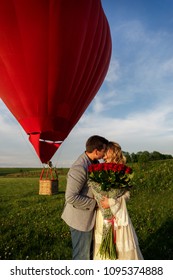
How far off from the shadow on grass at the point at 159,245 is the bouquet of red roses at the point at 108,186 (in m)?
2.02

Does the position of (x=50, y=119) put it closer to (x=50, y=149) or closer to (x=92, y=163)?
(x=50, y=149)

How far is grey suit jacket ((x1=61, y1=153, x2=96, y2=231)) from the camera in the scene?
4.76 meters

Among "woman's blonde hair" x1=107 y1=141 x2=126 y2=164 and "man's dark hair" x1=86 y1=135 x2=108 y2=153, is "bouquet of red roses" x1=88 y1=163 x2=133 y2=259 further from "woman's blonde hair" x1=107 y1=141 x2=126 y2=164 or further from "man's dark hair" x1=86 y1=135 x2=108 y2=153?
"man's dark hair" x1=86 y1=135 x2=108 y2=153

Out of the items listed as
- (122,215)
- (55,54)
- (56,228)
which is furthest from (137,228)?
(55,54)

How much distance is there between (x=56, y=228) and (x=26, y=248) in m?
1.85

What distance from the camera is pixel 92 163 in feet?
16.7

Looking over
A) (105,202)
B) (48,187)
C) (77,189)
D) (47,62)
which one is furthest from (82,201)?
(48,187)

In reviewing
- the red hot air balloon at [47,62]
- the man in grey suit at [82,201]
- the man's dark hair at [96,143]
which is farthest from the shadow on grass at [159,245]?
the red hot air balloon at [47,62]

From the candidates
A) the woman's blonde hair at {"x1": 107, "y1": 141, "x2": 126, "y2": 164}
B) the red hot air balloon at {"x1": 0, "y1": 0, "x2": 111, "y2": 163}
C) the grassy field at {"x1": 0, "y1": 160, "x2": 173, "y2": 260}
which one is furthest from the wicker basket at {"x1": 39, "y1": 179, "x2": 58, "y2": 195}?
the woman's blonde hair at {"x1": 107, "y1": 141, "x2": 126, "y2": 164}

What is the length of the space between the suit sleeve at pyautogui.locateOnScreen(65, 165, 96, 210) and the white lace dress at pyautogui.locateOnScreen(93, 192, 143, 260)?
350mm

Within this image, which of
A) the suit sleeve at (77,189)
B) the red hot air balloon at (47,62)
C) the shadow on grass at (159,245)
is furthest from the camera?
the red hot air balloon at (47,62)

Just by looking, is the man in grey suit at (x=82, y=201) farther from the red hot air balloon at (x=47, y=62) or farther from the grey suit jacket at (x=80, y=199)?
the red hot air balloon at (x=47, y=62)

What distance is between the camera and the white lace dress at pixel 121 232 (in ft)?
15.8

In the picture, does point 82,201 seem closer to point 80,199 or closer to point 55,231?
point 80,199
